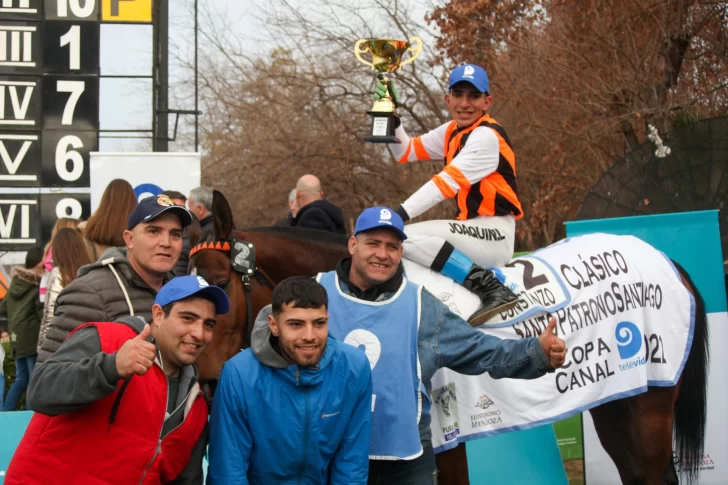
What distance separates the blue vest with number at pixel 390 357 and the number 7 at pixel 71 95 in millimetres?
5500

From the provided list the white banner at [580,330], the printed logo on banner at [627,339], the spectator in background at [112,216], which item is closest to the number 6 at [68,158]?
the spectator in background at [112,216]

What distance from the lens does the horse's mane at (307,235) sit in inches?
182

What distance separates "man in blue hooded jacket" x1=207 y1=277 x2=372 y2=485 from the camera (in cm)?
309

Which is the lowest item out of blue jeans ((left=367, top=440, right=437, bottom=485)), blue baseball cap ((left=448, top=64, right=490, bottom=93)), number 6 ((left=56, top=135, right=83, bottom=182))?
blue jeans ((left=367, top=440, right=437, bottom=485))

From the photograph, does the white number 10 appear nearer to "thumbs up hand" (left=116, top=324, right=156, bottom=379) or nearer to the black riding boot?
the black riding boot

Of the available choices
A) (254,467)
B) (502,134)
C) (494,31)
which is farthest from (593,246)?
(494,31)

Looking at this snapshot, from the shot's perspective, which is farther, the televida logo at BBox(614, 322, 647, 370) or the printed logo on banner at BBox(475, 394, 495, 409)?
the televida logo at BBox(614, 322, 647, 370)

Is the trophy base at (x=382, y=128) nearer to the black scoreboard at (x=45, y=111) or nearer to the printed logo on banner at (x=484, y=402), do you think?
the printed logo on banner at (x=484, y=402)

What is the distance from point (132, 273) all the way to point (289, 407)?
865 mm

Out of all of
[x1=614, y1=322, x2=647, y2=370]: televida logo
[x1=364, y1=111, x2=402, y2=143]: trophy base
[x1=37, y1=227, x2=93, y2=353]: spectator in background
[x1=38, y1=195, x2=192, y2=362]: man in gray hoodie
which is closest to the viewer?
[x1=38, y1=195, x2=192, y2=362]: man in gray hoodie

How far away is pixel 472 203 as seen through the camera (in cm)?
479

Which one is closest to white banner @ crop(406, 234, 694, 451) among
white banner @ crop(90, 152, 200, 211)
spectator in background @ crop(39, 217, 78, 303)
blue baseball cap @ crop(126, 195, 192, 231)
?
blue baseball cap @ crop(126, 195, 192, 231)

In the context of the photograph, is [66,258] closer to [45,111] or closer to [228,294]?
[228,294]

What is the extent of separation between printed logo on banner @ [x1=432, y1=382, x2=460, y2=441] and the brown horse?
16 centimetres
